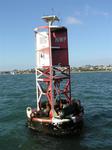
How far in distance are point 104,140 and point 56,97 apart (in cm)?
756

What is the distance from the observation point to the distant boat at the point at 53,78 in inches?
1017

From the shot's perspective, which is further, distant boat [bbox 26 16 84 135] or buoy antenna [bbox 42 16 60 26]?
buoy antenna [bbox 42 16 60 26]

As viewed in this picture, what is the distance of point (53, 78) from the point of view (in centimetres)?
2694

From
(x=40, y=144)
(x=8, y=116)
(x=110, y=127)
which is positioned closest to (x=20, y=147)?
(x=40, y=144)

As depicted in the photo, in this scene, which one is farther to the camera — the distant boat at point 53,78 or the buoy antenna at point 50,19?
the buoy antenna at point 50,19

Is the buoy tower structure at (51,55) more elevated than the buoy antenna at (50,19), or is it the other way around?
the buoy antenna at (50,19)

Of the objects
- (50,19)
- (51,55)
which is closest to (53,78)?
(51,55)

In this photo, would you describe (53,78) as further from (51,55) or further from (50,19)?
(50,19)

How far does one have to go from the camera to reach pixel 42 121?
26.2 meters

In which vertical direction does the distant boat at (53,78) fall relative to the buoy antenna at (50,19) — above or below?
below

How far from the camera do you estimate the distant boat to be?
1017 inches

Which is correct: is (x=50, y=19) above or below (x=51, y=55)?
above

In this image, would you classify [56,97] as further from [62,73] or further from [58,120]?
[58,120]

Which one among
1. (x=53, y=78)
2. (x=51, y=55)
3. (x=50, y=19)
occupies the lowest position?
(x=53, y=78)
